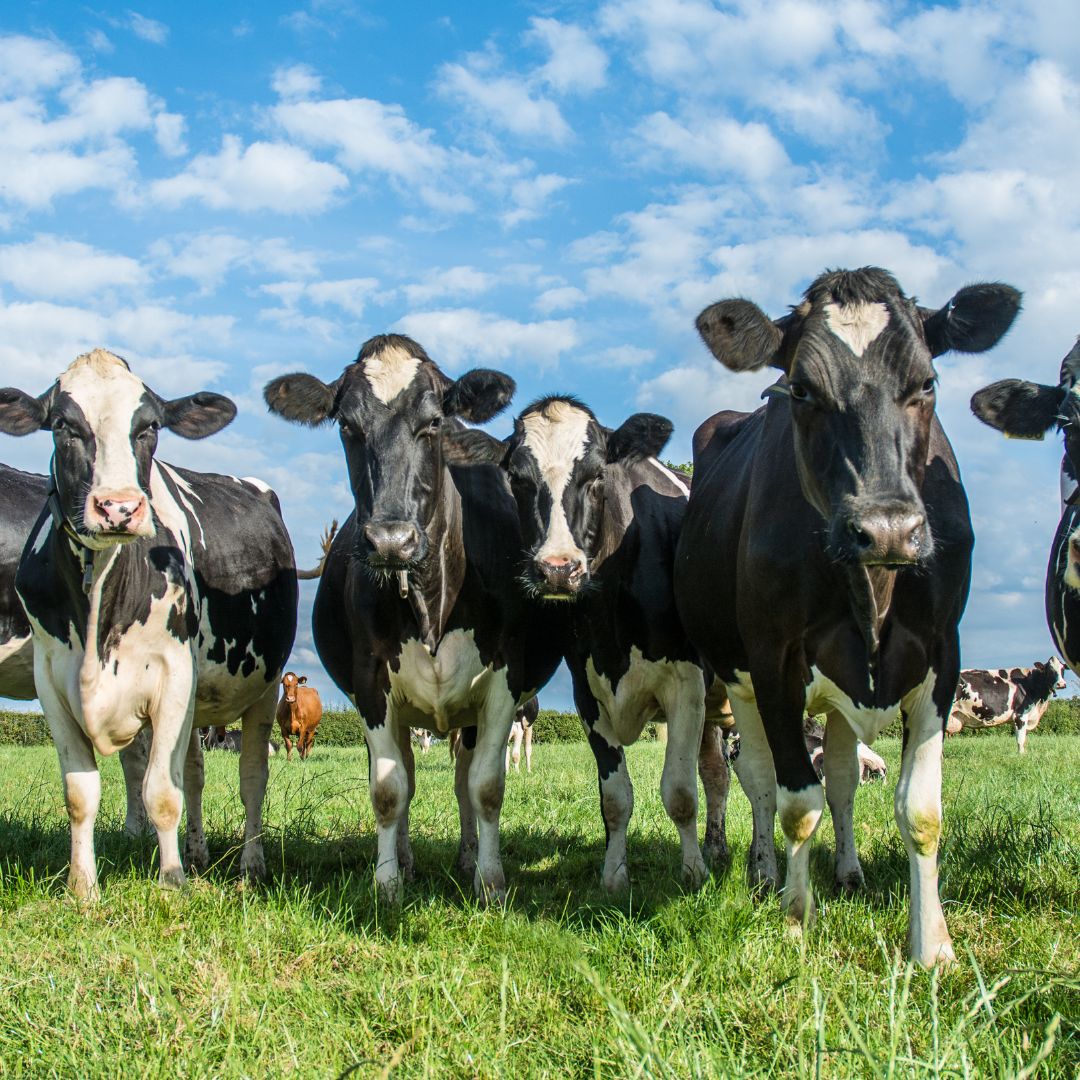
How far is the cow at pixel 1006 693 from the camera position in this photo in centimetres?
2662

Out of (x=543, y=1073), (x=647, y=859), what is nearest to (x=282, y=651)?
(x=647, y=859)

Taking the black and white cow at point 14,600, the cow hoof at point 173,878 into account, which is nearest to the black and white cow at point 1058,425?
the cow hoof at point 173,878

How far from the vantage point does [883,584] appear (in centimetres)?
454

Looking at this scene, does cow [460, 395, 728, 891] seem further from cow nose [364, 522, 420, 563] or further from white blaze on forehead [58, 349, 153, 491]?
white blaze on forehead [58, 349, 153, 491]

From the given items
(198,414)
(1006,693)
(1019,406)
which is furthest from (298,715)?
(1019,406)

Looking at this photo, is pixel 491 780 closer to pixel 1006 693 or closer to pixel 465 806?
pixel 465 806

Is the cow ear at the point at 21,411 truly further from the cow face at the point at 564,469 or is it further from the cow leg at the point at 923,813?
the cow leg at the point at 923,813

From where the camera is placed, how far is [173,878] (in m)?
6.04

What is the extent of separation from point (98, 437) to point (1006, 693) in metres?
25.1

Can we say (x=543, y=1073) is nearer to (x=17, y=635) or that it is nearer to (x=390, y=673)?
(x=390, y=673)

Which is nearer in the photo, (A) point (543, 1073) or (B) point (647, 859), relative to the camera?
(A) point (543, 1073)

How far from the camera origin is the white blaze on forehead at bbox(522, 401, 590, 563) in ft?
20.4

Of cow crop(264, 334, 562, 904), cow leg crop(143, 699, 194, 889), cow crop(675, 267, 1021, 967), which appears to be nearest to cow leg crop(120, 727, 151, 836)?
cow leg crop(143, 699, 194, 889)

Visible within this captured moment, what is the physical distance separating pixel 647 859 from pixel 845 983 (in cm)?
359
